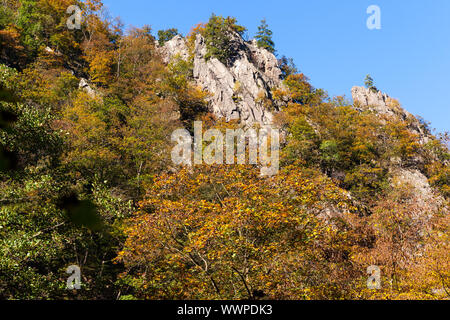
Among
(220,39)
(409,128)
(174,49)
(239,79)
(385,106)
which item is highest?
(174,49)

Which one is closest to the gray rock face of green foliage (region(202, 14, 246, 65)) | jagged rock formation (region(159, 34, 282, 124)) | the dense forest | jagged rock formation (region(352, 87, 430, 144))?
jagged rock formation (region(159, 34, 282, 124))

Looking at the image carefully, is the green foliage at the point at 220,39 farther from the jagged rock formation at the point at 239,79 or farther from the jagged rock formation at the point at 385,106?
the jagged rock formation at the point at 385,106

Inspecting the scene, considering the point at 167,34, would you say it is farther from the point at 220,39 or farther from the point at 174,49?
the point at 220,39

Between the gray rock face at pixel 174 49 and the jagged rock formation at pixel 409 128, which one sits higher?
the gray rock face at pixel 174 49

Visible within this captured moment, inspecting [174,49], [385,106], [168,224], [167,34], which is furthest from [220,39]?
[168,224]

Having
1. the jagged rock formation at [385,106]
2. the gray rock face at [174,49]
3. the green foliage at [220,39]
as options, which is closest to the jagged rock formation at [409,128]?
the jagged rock formation at [385,106]

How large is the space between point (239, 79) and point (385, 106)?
2955cm

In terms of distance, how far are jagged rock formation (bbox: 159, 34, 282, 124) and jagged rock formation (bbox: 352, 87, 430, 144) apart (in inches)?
718

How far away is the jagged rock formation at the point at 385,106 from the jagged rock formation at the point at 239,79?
18225mm

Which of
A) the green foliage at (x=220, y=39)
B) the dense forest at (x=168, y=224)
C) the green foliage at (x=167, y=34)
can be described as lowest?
the dense forest at (x=168, y=224)

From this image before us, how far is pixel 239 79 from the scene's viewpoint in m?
52.2

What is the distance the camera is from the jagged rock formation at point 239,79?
1853 inches

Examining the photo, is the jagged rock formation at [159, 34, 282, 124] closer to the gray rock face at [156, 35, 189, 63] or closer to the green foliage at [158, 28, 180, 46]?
the gray rock face at [156, 35, 189, 63]
